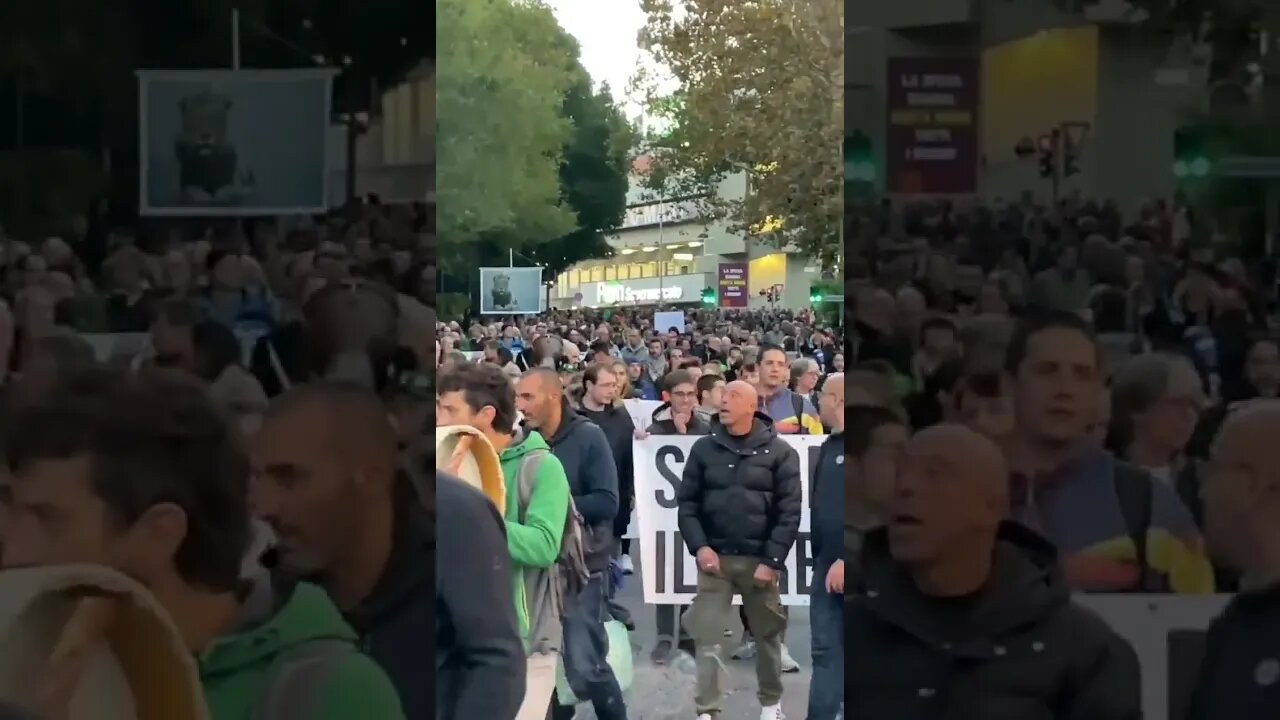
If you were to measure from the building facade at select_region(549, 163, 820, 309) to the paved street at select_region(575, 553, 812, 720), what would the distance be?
2.39 m

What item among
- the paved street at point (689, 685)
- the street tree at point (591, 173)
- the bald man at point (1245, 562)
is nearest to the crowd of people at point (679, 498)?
the paved street at point (689, 685)

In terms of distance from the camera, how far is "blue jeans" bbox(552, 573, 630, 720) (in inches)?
232

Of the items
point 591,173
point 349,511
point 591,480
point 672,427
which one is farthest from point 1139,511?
point 672,427

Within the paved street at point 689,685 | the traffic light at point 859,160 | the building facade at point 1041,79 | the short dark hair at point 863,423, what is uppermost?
the building facade at point 1041,79

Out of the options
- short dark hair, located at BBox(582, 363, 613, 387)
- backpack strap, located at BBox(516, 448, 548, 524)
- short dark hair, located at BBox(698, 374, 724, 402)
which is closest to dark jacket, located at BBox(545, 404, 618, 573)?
backpack strap, located at BBox(516, 448, 548, 524)

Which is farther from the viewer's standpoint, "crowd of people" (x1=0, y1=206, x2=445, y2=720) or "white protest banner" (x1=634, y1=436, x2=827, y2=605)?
"white protest banner" (x1=634, y1=436, x2=827, y2=605)

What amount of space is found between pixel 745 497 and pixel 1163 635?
13.9ft

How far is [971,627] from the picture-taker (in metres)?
2.17

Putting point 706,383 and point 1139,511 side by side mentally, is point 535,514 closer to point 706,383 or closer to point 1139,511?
point 706,383

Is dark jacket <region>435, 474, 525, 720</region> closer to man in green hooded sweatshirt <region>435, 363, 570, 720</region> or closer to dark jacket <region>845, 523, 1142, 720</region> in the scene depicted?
dark jacket <region>845, 523, 1142, 720</region>

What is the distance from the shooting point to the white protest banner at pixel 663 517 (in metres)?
7.39

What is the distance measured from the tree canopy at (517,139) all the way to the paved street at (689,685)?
2128mm

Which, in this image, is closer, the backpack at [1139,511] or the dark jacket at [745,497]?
the backpack at [1139,511]

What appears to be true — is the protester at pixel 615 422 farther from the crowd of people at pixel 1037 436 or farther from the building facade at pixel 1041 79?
the building facade at pixel 1041 79
